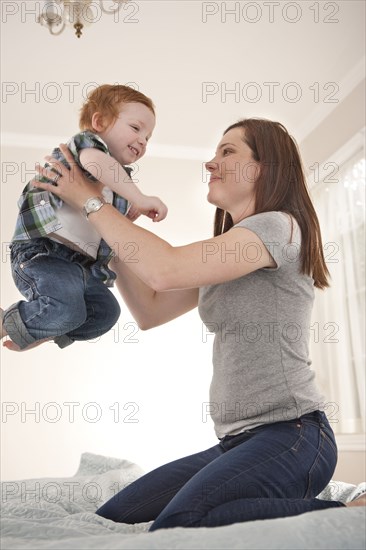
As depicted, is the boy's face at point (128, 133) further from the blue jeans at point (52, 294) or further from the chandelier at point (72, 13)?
the chandelier at point (72, 13)

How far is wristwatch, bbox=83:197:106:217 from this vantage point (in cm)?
149

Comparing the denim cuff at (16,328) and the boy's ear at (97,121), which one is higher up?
the boy's ear at (97,121)

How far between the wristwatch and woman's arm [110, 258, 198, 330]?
1.37 ft

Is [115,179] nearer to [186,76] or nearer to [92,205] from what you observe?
[92,205]

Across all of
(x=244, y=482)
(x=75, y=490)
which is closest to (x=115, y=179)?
(x=244, y=482)

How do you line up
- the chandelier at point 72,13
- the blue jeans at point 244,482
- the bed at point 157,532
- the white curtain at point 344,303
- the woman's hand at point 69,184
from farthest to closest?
1. the white curtain at point 344,303
2. the chandelier at point 72,13
3. the woman's hand at point 69,184
4. the blue jeans at point 244,482
5. the bed at point 157,532

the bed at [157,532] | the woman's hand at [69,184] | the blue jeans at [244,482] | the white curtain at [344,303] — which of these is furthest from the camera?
the white curtain at [344,303]

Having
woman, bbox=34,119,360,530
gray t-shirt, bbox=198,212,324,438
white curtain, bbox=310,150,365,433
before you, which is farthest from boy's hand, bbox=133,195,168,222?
white curtain, bbox=310,150,365,433

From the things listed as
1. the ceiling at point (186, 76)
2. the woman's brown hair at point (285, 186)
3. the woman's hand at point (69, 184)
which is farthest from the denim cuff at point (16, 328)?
the ceiling at point (186, 76)

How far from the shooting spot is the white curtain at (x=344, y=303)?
157 inches

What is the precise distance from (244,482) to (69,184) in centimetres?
80

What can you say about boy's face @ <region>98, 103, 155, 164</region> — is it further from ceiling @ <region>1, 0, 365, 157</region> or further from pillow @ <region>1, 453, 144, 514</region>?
ceiling @ <region>1, 0, 365, 157</region>

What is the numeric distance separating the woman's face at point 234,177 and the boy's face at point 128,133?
208mm

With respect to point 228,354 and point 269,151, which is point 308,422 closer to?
point 228,354
